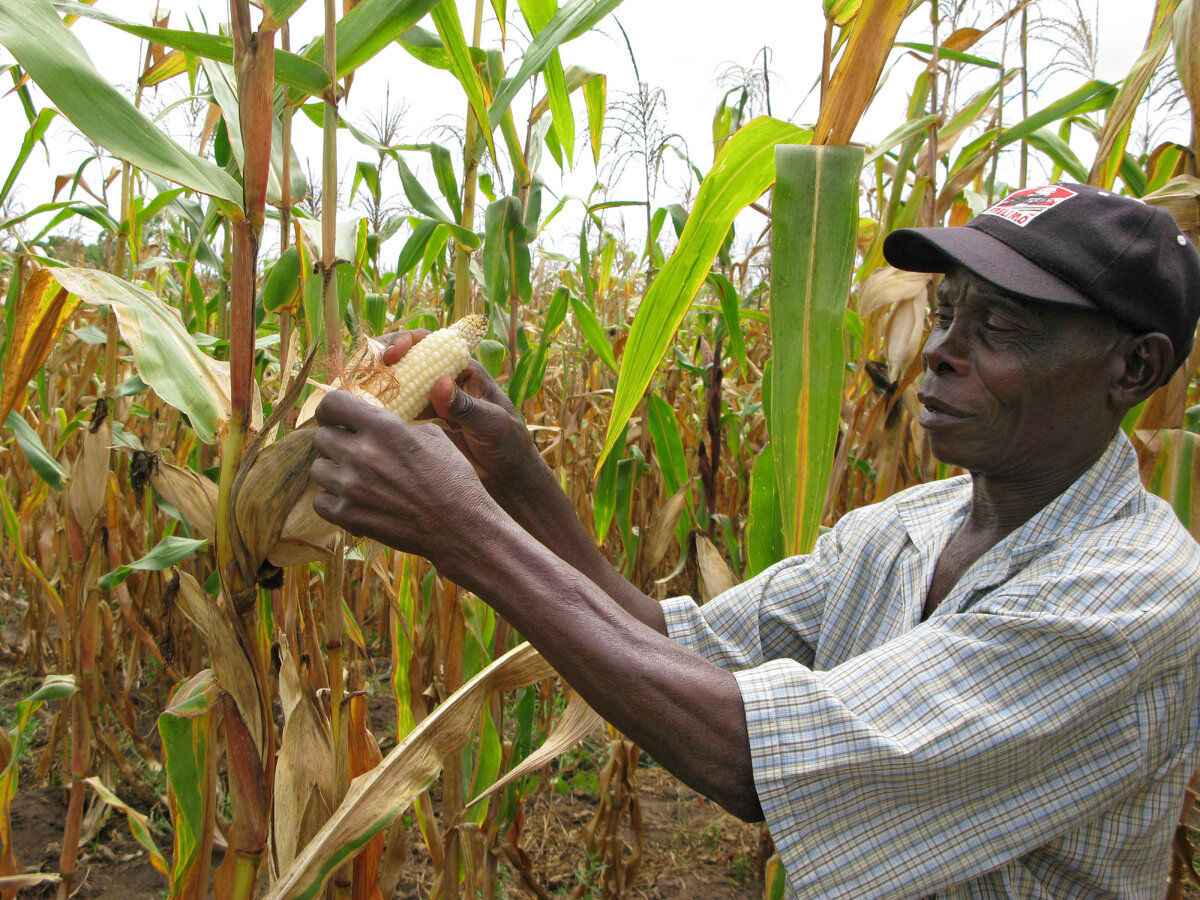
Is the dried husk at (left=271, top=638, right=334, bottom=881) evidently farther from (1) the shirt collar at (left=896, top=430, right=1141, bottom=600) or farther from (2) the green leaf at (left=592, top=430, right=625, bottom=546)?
(2) the green leaf at (left=592, top=430, right=625, bottom=546)

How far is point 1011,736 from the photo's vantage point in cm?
99

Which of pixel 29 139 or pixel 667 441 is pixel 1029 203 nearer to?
pixel 667 441

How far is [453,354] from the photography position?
1140mm

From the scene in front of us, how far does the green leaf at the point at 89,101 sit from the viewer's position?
834 millimetres

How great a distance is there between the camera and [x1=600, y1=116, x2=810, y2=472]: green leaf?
41.0 inches

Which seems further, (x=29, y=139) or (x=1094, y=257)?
(x=29, y=139)

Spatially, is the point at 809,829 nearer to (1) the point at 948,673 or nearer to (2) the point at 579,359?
(1) the point at 948,673

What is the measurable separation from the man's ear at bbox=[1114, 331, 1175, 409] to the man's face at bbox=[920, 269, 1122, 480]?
27 millimetres

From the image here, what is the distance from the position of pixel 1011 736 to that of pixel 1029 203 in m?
0.74

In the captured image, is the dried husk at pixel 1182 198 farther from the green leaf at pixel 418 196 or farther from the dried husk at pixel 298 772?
the dried husk at pixel 298 772

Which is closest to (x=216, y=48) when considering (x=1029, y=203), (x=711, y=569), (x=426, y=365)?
(x=426, y=365)

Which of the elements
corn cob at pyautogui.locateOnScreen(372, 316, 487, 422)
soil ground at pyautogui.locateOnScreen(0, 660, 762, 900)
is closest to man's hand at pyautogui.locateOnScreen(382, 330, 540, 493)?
corn cob at pyautogui.locateOnScreen(372, 316, 487, 422)

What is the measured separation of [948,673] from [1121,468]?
0.46 metres

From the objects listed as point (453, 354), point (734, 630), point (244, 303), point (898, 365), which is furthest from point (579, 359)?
point (244, 303)
